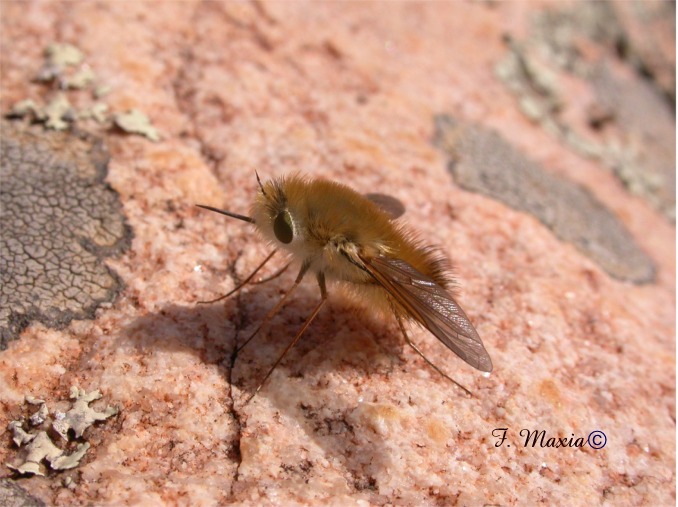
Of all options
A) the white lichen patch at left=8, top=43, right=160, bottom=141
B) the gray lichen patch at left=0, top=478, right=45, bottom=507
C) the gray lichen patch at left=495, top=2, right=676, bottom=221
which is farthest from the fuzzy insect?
the gray lichen patch at left=495, top=2, right=676, bottom=221

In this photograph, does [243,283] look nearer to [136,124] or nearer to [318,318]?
[318,318]

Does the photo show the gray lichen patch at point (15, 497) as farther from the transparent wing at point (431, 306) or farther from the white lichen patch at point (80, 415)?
the transparent wing at point (431, 306)

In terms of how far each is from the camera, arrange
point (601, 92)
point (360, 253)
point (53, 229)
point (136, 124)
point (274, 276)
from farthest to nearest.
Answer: point (601, 92)
point (136, 124)
point (274, 276)
point (53, 229)
point (360, 253)

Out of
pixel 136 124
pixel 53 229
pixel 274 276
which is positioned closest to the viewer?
pixel 53 229

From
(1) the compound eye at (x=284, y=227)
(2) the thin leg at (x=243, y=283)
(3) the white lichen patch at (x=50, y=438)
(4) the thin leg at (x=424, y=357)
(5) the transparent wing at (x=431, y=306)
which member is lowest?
(3) the white lichen patch at (x=50, y=438)

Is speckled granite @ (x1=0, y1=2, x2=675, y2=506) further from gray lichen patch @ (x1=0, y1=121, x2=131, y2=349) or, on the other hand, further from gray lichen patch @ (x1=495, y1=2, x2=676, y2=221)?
gray lichen patch @ (x1=495, y1=2, x2=676, y2=221)

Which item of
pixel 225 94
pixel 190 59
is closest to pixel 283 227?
pixel 225 94

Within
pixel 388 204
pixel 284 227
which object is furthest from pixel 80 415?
pixel 388 204

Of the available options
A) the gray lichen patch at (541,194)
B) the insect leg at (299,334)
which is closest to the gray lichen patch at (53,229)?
the insect leg at (299,334)
